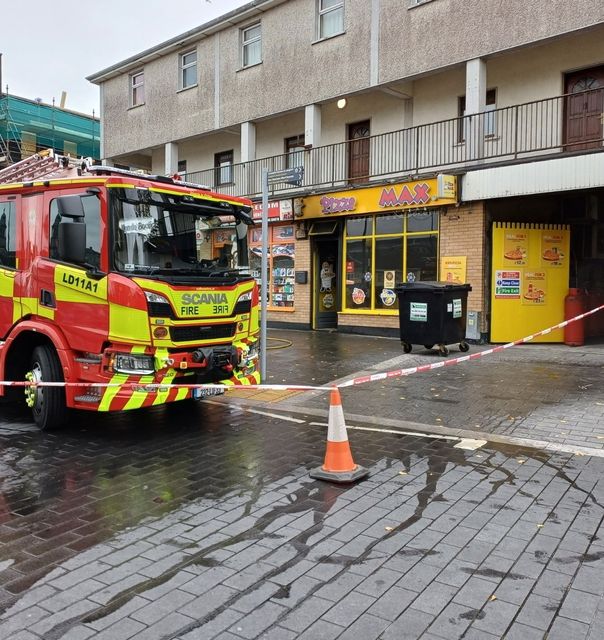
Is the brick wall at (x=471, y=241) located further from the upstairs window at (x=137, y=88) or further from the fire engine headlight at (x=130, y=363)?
the upstairs window at (x=137, y=88)

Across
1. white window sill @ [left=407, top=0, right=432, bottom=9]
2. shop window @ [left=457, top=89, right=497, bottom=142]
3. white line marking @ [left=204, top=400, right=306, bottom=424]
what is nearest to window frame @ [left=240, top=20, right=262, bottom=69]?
white window sill @ [left=407, top=0, right=432, bottom=9]

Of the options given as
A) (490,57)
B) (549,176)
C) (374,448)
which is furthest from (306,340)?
(374,448)

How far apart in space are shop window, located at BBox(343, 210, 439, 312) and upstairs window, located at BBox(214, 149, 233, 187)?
6.54m

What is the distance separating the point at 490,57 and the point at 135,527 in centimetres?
1346

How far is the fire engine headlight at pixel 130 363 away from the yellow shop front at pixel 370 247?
9.55m

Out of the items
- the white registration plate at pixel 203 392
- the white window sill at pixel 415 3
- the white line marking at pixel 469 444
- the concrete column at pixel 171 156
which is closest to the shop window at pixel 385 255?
the white window sill at pixel 415 3

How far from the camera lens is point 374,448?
246 inches

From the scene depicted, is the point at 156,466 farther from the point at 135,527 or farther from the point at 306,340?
the point at 306,340

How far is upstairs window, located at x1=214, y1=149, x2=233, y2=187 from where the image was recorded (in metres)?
21.6

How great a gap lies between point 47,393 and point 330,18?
14.5 m

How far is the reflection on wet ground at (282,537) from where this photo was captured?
10.4 feet

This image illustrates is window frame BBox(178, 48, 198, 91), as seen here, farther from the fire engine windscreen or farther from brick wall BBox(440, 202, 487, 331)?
the fire engine windscreen

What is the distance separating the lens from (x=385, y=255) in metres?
16.2

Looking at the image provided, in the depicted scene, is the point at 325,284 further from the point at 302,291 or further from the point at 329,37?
the point at 329,37
